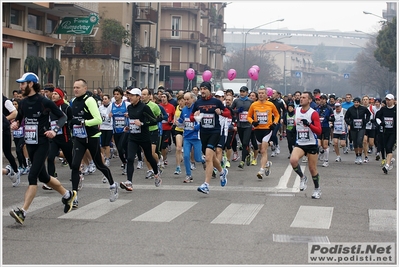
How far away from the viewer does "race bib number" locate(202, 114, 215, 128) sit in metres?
14.0

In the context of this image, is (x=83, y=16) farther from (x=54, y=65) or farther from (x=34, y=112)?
(x=34, y=112)

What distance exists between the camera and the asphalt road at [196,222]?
797 cm

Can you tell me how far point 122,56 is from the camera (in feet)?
161

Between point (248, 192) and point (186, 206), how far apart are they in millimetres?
2269

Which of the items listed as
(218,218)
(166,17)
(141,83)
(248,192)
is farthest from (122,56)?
(218,218)

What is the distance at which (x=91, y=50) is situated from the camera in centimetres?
4609

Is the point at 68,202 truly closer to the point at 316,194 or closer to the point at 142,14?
the point at 316,194

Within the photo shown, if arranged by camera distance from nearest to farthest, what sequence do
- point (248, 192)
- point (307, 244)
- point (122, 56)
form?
point (307, 244) < point (248, 192) < point (122, 56)

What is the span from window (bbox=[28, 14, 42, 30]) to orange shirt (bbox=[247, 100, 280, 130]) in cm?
1763

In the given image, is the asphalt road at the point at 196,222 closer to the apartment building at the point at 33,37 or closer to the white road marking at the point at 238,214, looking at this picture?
the white road marking at the point at 238,214

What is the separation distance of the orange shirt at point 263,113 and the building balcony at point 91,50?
97.5 feet

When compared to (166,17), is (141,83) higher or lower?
lower

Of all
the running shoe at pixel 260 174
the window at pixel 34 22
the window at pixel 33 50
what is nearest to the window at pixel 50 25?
the window at pixel 34 22

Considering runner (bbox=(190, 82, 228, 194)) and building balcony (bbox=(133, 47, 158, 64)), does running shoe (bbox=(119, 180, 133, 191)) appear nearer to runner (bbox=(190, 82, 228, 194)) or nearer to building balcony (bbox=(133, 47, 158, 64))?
runner (bbox=(190, 82, 228, 194))
